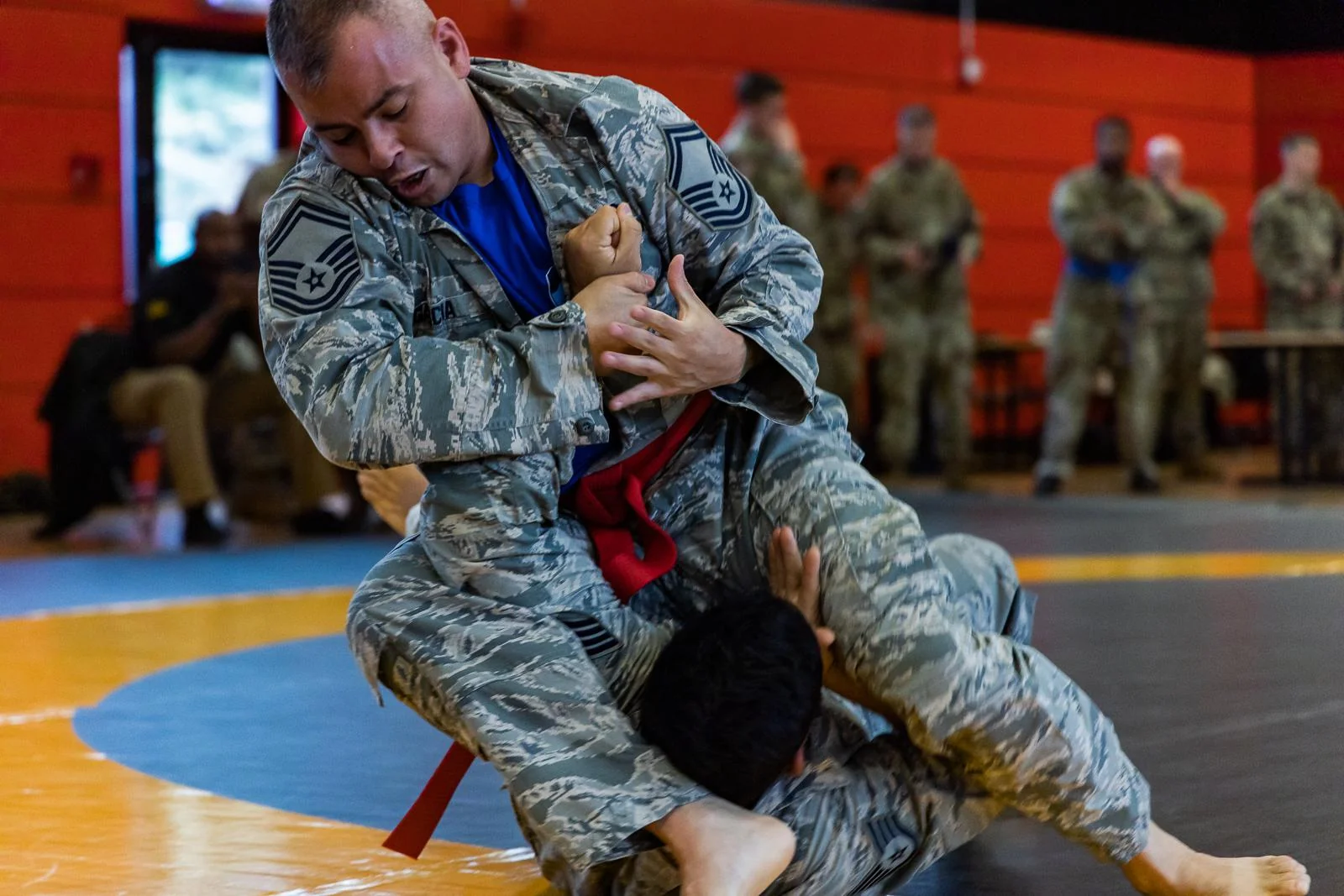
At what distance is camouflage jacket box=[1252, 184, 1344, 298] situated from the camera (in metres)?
8.12

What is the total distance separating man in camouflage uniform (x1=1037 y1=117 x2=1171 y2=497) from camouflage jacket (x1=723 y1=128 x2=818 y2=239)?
1.17 meters

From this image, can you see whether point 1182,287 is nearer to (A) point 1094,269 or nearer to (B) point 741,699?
(A) point 1094,269

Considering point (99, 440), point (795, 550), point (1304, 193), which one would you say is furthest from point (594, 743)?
point (1304, 193)

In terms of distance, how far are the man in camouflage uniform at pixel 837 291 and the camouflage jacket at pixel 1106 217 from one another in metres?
1.01

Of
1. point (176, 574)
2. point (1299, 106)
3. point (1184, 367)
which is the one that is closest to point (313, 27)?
point (176, 574)

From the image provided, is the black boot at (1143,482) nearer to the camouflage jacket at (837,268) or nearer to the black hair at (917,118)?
the camouflage jacket at (837,268)

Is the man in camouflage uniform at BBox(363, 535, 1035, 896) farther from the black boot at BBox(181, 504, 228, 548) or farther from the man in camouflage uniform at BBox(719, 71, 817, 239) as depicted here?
the man in camouflage uniform at BBox(719, 71, 817, 239)

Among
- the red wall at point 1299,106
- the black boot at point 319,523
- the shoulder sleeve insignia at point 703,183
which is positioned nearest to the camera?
the shoulder sleeve insignia at point 703,183

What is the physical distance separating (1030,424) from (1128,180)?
3.15 metres

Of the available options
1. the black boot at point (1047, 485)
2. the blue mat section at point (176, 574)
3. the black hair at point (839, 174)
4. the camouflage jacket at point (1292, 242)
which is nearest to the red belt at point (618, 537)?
the blue mat section at point (176, 574)

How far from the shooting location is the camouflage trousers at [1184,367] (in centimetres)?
777

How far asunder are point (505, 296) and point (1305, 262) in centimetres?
708

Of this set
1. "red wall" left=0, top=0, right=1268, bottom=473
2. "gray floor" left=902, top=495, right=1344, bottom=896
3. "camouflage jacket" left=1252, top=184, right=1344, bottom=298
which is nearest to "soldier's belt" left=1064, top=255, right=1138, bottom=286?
"camouflage jacket" left=1252, top=184, right=1344, bottom=298

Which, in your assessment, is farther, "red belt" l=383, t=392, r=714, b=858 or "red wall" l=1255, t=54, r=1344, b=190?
"red wall" l=1255, t=54, r=1344, b=190
